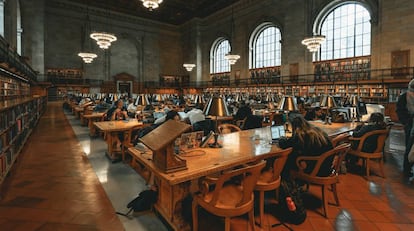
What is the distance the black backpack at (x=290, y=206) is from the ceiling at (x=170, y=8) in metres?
19.4

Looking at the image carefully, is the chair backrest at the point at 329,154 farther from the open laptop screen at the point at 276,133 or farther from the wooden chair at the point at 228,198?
the wooden chair at the point at 228,198

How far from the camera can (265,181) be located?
2393 mm

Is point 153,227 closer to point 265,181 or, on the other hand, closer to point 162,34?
point 265,181

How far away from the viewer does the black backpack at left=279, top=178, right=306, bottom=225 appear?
232cm

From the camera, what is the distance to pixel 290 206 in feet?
7.64

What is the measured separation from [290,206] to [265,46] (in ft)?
59.7

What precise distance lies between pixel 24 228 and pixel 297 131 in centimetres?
292

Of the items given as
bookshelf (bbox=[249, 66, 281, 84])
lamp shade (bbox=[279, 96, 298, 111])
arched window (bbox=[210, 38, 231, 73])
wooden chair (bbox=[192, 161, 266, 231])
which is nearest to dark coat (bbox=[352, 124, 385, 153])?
lamp shade (bbox=[279, 96, 298, 111])

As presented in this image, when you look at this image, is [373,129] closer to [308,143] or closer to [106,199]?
[308,143]

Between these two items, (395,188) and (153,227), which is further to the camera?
(395,188)

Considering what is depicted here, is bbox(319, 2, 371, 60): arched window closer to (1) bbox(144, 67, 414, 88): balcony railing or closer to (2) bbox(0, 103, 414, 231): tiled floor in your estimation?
(1) bbox(144, 67, 414, 88): balcony railing

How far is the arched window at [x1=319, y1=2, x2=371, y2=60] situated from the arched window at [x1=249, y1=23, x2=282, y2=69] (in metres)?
3.58

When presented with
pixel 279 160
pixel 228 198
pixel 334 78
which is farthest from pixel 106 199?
pixel 334 78

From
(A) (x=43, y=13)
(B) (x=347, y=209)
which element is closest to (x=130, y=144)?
(B) (x=347, y=209)
